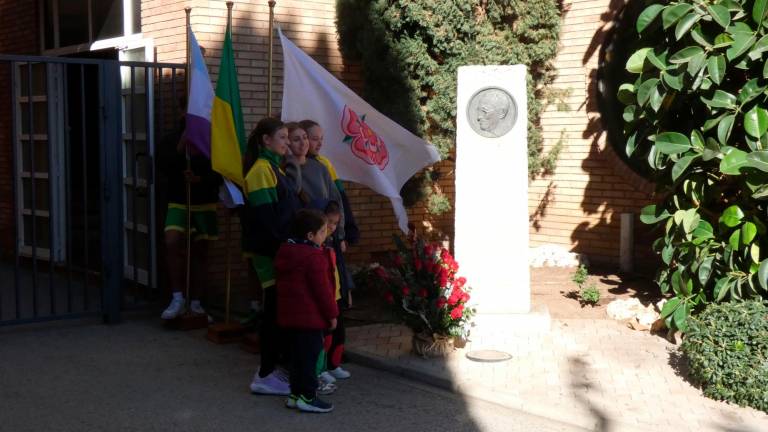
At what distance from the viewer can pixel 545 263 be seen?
10242 millimetres

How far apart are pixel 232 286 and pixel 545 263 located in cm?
Answer: 367

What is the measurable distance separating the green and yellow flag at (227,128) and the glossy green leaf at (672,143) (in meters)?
3.09

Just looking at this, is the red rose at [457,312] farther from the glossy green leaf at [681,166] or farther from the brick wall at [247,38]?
the brick wall at [247,38]

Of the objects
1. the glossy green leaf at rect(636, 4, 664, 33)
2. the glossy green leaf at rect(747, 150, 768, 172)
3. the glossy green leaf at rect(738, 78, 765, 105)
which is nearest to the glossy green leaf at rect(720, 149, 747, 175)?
the glossy green leaf at rect(747, 150, 768, 172)

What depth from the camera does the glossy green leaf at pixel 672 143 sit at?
6340mm

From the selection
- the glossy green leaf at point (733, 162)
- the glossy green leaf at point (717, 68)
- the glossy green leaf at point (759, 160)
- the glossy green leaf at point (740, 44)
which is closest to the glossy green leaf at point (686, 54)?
the glossy green leaf at point (717, 68)

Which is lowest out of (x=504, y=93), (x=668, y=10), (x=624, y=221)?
(x=624, y=221)

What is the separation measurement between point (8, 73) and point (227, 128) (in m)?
5.90

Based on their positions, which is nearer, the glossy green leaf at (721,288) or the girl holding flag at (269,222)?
the girl holding flag at (269,222)

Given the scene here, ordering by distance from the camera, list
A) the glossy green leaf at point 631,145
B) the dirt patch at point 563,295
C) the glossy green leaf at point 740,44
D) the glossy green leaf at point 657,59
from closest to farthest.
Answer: the glossy green leaf at point 740,44 < the glossy green leaf at point 657,59 < the glossy green leaf at point 631,145 < the dirt patch at point 563,295

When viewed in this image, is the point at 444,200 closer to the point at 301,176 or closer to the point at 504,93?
the point at 504,93

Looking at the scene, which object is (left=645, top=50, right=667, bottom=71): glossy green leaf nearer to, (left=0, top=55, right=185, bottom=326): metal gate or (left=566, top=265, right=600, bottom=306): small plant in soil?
(left=566, top=265, right=600, bottom=306): small plant in soil

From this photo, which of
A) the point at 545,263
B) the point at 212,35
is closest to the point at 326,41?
the point at 212,35

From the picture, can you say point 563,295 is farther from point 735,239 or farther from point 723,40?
point 723,40
